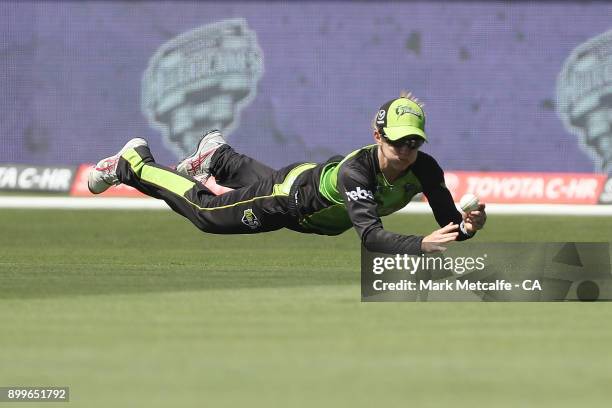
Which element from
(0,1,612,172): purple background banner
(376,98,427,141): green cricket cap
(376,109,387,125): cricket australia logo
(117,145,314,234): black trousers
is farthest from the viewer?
(0,1,612,172): purple background banner

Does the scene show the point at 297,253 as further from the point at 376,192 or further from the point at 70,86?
the point at 70,86

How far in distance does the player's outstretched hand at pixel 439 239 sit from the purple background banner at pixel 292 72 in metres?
28.0

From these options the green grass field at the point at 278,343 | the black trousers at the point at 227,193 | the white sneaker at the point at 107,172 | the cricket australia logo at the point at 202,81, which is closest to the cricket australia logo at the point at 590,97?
the cricket australia logo at the point at 202,81

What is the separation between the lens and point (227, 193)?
11.7 m

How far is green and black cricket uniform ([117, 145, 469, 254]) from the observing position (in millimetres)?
9945

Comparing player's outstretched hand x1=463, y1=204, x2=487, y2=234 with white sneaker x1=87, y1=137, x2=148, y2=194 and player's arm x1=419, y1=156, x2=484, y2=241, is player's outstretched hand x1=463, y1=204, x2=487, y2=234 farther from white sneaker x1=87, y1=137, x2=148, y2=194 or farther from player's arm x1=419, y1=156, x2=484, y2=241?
white sneaker x1=87, y1=137, x2=148, y2=194

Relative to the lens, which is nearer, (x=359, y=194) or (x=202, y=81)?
(x=359, y=194)

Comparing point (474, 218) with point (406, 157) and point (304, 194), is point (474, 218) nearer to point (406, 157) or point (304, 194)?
point (406, 157)

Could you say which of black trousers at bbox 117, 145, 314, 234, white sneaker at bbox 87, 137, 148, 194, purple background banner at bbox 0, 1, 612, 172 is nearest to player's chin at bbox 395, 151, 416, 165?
black trousers at bbox 117, 145, 314, 234

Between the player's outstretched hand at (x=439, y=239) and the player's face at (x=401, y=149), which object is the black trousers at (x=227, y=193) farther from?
the player's outstretched hand at (x=439, y=239)

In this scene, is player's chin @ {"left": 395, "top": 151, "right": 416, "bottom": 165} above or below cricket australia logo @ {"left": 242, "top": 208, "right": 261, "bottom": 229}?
above

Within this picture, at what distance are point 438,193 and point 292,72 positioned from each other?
90.7 feet

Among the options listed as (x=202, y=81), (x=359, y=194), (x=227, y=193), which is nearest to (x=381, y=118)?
(x=359, y=194)

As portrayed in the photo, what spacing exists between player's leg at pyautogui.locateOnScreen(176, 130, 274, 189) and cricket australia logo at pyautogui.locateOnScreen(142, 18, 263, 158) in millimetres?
24550
